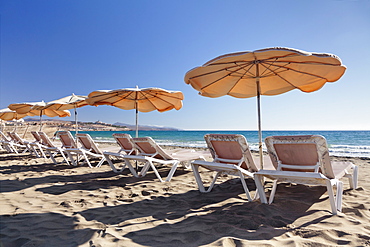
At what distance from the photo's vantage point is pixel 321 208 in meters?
2.68

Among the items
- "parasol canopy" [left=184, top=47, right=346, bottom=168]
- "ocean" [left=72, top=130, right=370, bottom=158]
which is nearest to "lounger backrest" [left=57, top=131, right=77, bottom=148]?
"parasol canopy" [left=184, top=47, right=346, bottom=168]

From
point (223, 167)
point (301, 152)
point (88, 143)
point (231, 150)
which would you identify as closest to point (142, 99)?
point (88, 143)

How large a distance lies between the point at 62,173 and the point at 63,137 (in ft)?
5.47

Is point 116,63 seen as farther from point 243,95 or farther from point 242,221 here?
point 242,221

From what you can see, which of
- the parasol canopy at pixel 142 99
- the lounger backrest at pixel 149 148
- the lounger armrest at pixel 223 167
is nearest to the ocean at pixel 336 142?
the parasol canopy at pixel 142 99

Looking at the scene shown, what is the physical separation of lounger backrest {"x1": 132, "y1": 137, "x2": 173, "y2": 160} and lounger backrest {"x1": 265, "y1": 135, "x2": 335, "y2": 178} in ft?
7.30

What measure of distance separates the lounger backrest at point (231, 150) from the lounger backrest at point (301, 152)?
1.06 feet

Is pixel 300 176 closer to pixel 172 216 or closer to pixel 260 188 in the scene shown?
Answer: pixel 260 188

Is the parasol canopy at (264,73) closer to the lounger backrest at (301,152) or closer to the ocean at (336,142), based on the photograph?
the lounger backrest at (301,152)

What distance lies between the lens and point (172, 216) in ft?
8.16

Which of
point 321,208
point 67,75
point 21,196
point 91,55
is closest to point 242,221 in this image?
point 321,208

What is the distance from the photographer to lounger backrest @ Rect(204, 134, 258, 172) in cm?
314

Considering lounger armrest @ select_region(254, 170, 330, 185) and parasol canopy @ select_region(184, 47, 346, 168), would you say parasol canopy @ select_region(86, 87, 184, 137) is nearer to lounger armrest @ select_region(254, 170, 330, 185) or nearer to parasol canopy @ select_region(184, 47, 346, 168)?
parasol canopy @ select_region(184, 47, 346, 168)

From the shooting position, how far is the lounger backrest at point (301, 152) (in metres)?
2.58
